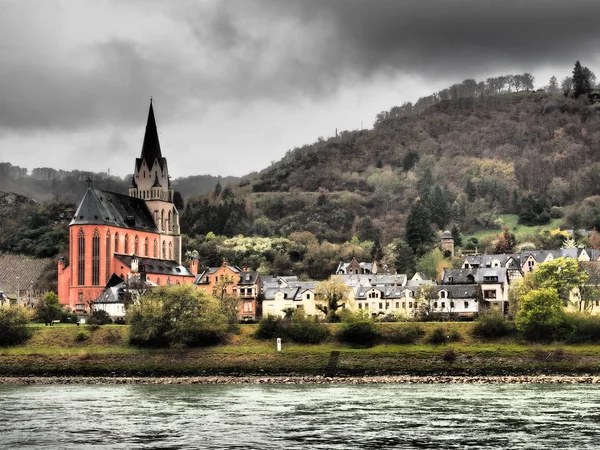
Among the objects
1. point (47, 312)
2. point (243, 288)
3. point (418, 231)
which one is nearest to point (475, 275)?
point (243, 288)

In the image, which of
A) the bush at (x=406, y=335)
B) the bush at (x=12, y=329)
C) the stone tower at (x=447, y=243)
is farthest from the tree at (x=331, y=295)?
the stone tower at (x=447, y=243)

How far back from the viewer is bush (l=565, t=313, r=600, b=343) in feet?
324

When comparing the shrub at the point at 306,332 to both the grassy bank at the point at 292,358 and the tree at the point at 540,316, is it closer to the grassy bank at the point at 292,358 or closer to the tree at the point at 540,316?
the grassy bank at the point at 292,358

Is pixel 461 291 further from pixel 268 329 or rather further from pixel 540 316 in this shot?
pixel 268 329

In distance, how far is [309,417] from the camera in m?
60.8

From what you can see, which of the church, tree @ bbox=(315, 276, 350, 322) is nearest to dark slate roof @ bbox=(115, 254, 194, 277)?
the church

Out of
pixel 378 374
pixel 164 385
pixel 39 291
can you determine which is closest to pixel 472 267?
pixel 378 374

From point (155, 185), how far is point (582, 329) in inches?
3303

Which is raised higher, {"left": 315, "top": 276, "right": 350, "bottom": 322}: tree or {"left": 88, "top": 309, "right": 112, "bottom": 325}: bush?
{"left": 315, "top": 276, "right": 350, "bottom": 322}: tree

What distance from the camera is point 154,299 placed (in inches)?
4284

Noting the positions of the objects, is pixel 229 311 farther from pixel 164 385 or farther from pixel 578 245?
pixel 578 245

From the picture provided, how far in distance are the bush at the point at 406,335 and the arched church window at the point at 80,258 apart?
52.9m

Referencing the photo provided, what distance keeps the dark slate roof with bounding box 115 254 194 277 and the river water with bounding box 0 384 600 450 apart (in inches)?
2453

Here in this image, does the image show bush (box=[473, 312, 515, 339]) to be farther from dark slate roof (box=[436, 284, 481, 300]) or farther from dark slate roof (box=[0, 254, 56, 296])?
dark slate roof (box=[0, 254, 56, 296])
